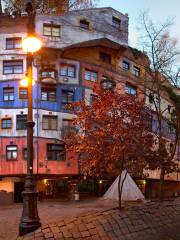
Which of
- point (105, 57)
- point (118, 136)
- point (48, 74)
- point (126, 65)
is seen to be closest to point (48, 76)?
point (48, 74)

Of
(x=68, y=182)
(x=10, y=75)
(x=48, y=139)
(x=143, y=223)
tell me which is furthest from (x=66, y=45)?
(x=143, y=223)

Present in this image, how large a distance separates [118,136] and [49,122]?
24.2 m

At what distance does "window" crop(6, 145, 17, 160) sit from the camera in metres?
39.9

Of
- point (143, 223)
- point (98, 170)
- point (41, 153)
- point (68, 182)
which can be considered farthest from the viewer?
point (68, 182)

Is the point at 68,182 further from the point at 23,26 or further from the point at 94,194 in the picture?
the point at 23,26

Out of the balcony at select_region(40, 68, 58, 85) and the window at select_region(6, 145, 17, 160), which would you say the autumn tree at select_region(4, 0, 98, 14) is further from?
the window at select_region(6, 145, 17, 160)

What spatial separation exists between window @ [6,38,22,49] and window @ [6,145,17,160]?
907 centimetres

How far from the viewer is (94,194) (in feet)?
153

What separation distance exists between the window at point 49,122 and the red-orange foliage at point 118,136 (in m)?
20.7

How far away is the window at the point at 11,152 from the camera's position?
3988cm

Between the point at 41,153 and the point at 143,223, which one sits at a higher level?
the point at 41,153

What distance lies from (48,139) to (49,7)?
39.8ft

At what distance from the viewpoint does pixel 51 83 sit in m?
41.3

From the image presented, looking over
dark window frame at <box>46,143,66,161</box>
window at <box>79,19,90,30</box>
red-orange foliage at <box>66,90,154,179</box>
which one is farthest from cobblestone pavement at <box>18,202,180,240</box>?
window at <box>79,19,90,30</box>
